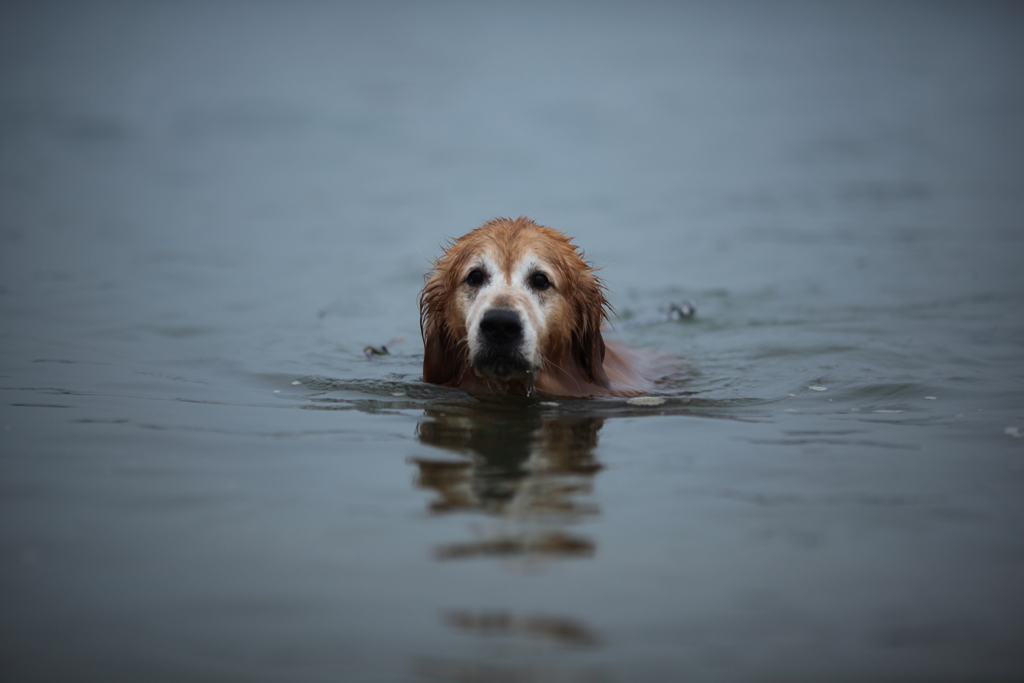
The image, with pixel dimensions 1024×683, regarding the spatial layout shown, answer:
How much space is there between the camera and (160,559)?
3496 mm

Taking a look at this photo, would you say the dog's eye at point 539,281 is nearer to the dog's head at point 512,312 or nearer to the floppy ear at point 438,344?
the dog's head at point 512,312

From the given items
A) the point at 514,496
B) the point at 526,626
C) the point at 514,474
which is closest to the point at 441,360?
the point at 514,474

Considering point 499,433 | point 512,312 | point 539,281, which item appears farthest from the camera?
point 539,281

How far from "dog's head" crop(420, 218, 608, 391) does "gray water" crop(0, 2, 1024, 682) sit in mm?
298

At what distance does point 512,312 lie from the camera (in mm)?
5652

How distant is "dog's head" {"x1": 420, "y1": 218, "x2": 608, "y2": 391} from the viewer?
19.0ft

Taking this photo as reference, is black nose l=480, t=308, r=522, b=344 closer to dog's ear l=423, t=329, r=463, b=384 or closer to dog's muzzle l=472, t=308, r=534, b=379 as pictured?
dog's muzzle l=472, t=308, r=534, b=379

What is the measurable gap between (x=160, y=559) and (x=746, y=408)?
390 centimetres

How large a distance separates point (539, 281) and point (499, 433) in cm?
130

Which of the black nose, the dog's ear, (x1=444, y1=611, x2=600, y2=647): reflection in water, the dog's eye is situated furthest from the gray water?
the dog's eye

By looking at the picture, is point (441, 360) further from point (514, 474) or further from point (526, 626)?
point (526, 626)

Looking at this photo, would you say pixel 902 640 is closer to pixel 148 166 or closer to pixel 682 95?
pixel 148 166

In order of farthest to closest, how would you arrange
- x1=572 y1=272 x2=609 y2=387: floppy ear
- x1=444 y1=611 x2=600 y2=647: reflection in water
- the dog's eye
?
x1=572 y1=272 x2=609 y2=387: floppy ear, the dog's eye, x1=444 y1=611 x2=600 y2=647: reflection in water

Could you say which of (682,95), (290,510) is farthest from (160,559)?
(682,95)
